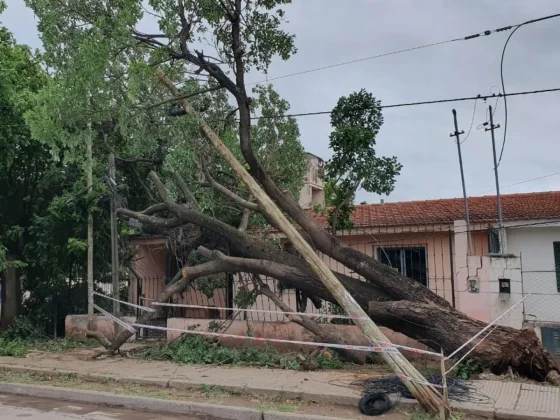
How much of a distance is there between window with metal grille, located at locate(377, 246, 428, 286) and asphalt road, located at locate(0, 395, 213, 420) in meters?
7.71

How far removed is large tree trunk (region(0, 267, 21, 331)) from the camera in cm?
1402

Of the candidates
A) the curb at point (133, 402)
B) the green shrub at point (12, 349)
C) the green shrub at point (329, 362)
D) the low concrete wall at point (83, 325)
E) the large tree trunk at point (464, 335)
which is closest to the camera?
the curb at point (133, 402)

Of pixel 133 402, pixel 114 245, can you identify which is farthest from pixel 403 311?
pixel 114 245

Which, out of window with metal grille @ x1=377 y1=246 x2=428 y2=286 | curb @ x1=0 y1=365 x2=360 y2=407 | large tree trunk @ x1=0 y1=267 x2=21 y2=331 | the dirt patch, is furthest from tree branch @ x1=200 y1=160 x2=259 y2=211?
large tree trunk @ x1=0 y1=267 x2=21 y2=331

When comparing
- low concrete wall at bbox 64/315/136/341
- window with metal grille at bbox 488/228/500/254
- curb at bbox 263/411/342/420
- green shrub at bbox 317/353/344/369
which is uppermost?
window with metal grille at bbox 488/228/500/254

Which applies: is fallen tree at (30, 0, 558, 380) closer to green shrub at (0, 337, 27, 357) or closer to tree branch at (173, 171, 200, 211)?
tree branch at (173, 171, 200, 211)

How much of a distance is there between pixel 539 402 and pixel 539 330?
3719 mm

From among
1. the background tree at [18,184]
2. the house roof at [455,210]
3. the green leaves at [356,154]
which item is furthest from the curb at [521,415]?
the background tree at [18,184]

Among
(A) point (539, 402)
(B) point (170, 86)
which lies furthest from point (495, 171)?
(B) point (170, 86)

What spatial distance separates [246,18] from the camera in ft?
32.9

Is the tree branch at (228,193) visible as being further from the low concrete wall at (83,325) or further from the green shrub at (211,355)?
the low concrete wall at (83,325)

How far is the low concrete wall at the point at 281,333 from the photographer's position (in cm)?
999

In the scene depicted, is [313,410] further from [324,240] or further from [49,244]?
[49,244]

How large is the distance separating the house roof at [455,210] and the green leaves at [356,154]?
279 cm
